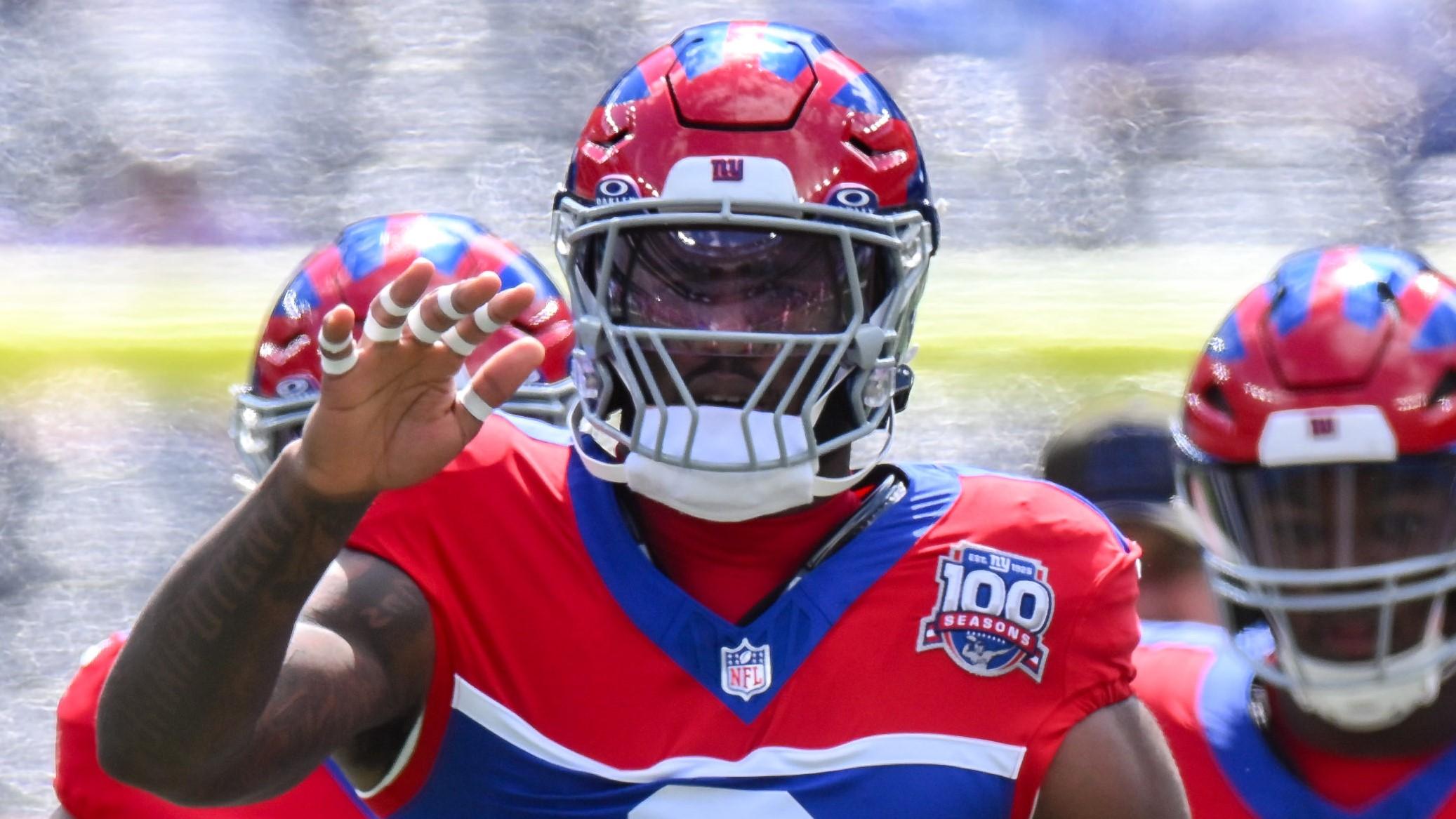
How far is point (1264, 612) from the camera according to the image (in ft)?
6.35

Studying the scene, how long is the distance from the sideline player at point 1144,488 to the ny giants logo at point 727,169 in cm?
125

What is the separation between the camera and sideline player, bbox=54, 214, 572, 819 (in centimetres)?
223

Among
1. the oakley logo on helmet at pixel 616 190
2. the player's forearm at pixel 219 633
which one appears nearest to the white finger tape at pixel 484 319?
the player's forearm at pixel 219 633

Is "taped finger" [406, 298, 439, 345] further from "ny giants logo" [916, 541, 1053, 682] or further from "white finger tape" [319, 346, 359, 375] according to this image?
"ny giants logo" [916, 541, 1053, 682]

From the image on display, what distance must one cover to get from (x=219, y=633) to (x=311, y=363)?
113 cm

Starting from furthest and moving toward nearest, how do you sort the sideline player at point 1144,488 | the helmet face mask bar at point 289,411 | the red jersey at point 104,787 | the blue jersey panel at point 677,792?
1. the sideline player at point 1144,488
2. the helmet face mask bar at point 289,411
3. the red jersey at point 104,787
4. the blue jersey panel at point 677,792

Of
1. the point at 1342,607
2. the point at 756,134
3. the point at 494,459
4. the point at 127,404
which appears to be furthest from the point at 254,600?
the point at 127,404

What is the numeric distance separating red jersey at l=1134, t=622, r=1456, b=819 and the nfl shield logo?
569 millimetres

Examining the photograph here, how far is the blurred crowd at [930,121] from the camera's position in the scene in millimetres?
4559

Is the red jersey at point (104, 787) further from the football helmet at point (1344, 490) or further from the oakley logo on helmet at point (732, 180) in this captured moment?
the football helmet at point (1344, 490)

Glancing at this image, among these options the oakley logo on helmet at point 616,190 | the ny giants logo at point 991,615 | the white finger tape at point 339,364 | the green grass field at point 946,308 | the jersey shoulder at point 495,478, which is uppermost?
the white finger tape at point 339,364

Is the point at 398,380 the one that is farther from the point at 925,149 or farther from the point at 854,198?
the point at 925,149

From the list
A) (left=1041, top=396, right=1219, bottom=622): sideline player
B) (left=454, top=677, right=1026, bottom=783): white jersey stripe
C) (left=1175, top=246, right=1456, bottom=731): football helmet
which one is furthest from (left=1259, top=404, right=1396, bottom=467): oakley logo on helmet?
(left=1041, top=396, right=1219, bottom=622): sideline player

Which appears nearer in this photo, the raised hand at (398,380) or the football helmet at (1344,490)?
the raised hand at (398,380)
